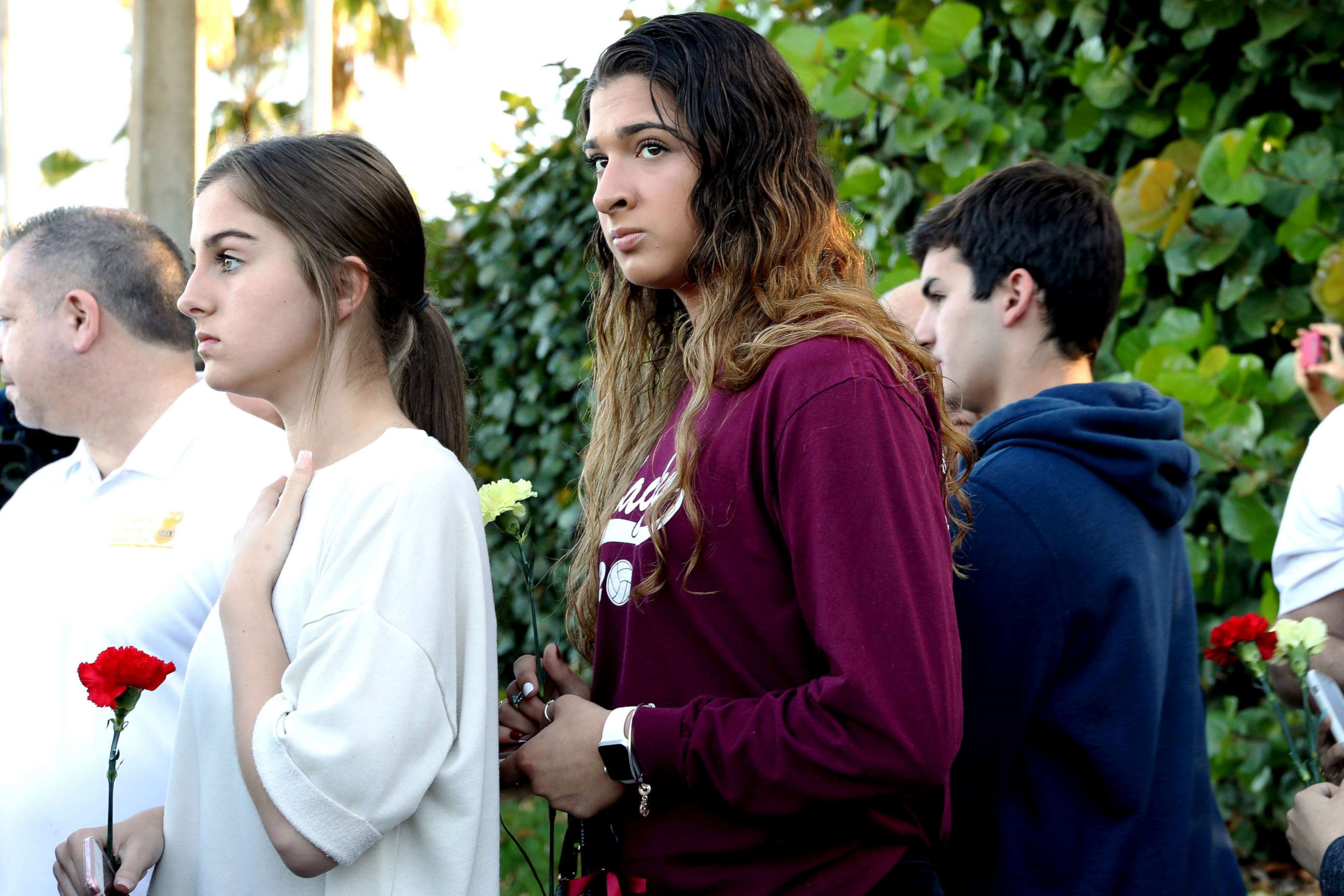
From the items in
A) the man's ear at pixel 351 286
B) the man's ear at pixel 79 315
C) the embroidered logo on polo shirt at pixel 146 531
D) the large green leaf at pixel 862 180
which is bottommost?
the embroidered logo on polo shirt at pixel 146 531

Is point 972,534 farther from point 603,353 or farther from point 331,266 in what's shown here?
point 331,266

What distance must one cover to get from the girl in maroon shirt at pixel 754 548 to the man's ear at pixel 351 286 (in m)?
0.41

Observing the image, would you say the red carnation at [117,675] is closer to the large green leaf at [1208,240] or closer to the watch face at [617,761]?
the watch face at [617,761]

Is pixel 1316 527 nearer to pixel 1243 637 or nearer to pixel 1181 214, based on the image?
pixel 1243 637

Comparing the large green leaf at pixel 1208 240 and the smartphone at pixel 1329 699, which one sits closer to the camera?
the smartphone at pixel 1329 699

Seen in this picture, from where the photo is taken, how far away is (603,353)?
2.25m

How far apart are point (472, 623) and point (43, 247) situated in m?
1.86

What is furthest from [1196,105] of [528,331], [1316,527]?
[528,331]

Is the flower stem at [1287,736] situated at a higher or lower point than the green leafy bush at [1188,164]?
lower

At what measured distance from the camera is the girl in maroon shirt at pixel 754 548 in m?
1.52

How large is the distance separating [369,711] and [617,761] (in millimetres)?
333

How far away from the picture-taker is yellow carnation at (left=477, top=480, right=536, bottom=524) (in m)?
2.03

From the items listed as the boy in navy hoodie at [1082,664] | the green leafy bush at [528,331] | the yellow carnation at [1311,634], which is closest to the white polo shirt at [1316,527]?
the boy in navy hoodie at [1082,664]

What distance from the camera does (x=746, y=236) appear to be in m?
1.80
